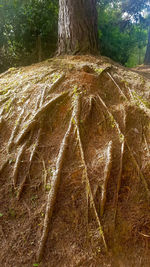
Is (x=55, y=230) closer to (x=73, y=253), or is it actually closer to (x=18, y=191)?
(x=73, y=253)

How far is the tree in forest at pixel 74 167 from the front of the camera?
7.28 feet

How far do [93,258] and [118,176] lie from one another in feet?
3.22

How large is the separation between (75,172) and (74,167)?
0.08 m

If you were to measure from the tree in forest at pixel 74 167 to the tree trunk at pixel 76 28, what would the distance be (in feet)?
4.44

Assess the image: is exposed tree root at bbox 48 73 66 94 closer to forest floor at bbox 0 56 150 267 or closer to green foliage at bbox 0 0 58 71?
forest floor at bbox 0 56 150 267

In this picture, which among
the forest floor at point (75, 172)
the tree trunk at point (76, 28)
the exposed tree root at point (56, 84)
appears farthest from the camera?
the tree trunk at point (76, 28)

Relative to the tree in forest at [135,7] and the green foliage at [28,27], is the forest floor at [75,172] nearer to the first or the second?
the green foliage at [28,27]

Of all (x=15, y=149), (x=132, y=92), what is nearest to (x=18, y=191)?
(x=15, y=149)

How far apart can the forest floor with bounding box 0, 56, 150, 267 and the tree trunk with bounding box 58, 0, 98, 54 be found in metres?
1.57

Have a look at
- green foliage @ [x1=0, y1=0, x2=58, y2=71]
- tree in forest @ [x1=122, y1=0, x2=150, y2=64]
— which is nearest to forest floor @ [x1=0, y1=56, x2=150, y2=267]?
green foliage @ [x1=0, y1=0, x2=58, y2=71]

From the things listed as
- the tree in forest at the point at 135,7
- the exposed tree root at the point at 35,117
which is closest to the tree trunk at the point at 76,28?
the exposed tree root at the point at 35,117

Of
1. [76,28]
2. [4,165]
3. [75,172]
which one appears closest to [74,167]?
[75,172]

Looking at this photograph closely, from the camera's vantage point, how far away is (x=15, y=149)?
2.95 m

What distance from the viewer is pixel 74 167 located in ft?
8.80
